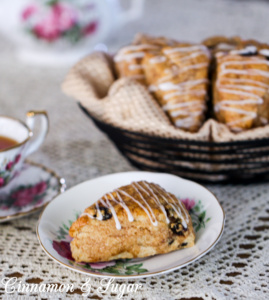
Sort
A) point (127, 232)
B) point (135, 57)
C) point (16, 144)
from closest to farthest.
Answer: point (127, 232)
point (16, 144)
point (135, 57)

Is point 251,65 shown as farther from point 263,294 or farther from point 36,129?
point 36,129

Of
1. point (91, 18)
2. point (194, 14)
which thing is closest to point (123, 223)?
point (91, 18)

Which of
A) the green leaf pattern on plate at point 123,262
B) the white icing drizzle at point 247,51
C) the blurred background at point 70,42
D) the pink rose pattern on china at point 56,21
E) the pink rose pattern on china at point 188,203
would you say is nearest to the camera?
the green leaf pattern on plate at point 123,262

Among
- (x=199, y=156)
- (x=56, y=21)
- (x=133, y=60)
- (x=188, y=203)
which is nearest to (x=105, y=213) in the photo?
(x=188, y=203)

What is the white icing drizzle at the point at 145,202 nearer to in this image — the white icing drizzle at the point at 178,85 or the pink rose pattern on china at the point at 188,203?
the pink rose pattern on china at the point at 188,203

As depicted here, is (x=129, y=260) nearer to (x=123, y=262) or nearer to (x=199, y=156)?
(x=123, y=262)

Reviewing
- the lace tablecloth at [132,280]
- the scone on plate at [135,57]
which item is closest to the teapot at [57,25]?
the lace tablecloth at [132,280]
